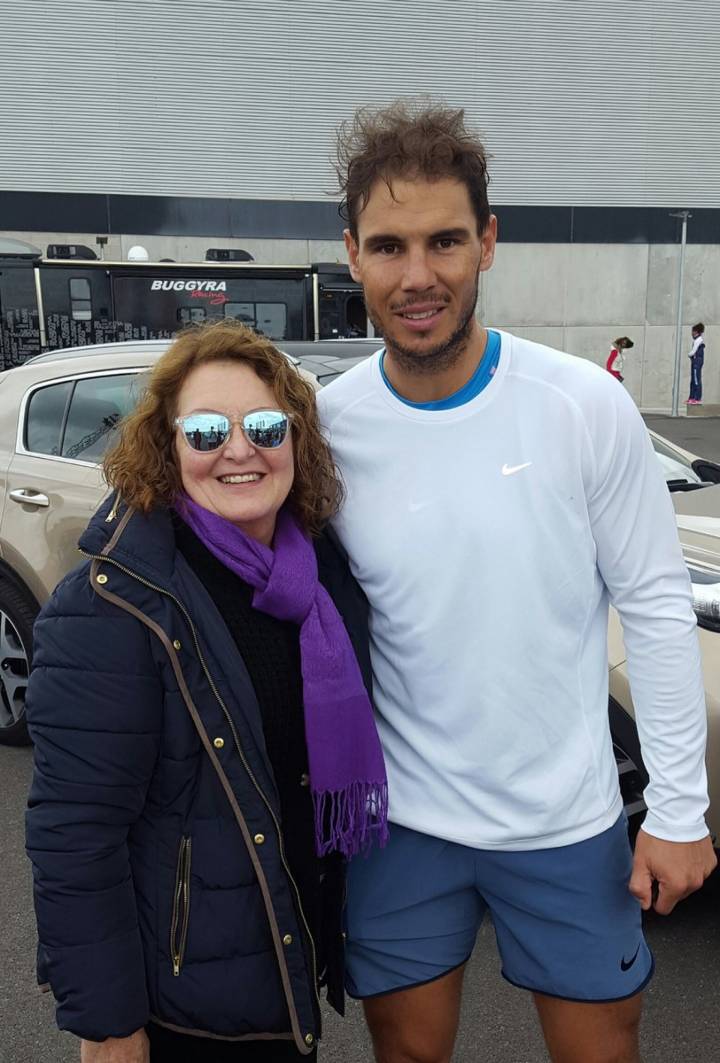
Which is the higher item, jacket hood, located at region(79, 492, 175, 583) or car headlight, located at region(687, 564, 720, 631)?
jacket hood, located at region(79, 492, 175, 583)

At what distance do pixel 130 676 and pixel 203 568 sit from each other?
234 millimetres

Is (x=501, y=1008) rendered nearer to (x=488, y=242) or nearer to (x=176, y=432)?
(x=176, y=432)

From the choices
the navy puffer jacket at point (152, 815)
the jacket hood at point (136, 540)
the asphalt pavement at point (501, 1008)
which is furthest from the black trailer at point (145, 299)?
the navy puffer jacket at point (152, 815)

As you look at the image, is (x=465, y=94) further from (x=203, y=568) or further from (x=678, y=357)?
(x=203, y=568)

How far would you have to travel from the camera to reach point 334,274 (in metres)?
14.0

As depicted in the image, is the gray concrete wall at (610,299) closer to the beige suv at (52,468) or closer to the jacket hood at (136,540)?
the beige suv at (52,468)

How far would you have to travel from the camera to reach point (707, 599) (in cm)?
269

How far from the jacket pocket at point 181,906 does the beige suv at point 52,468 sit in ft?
8.09

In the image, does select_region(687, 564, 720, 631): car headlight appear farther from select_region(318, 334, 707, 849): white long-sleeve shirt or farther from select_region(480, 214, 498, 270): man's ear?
select_region(480, 214, 498, 270): man's ear

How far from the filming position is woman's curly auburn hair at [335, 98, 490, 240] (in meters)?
1.60

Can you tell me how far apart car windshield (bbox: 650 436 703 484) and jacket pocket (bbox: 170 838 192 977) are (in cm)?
297

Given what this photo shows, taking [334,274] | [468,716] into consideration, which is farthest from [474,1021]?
[334,274]

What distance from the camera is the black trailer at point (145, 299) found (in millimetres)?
13617

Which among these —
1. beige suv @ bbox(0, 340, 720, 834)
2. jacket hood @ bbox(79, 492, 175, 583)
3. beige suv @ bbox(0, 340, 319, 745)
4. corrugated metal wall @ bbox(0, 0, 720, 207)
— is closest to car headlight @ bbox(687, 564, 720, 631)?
beige suv @ bbox(0, 340, 720, 834)
